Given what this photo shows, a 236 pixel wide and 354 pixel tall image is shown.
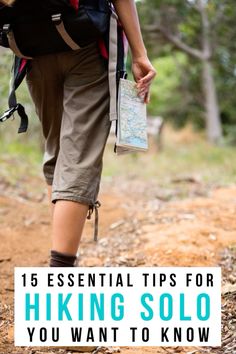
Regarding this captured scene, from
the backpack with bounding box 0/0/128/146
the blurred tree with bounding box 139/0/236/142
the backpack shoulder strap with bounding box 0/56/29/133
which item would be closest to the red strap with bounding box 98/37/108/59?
the backpack with bounding box 0/0/128/146

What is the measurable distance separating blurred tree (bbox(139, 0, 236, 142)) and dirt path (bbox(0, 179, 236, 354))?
7878 millimetres

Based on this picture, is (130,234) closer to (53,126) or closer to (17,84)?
(53,126)

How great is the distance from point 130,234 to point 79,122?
1.97 meters

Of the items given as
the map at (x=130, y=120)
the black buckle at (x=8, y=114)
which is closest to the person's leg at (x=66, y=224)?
the map at (x=130, y=120)

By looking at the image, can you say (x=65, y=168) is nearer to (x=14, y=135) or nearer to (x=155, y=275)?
(x=155, y=275)

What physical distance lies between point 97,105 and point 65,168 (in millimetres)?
265

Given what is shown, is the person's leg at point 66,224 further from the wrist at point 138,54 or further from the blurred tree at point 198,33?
the blurred tree at point 198,33

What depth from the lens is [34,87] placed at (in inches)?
87.4

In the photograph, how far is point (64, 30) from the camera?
1.95 meters

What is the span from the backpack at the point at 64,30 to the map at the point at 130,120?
3 cm

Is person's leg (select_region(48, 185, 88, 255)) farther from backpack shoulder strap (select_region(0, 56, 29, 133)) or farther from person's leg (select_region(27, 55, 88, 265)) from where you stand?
backpack shoulder strap (select_region(0, 56, 29, 133))

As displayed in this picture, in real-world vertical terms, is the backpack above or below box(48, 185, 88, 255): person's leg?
above

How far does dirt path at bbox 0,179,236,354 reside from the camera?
312 centimetres

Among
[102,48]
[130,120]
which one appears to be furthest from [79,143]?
[102,48]
